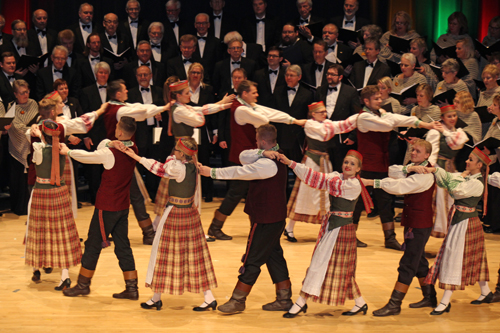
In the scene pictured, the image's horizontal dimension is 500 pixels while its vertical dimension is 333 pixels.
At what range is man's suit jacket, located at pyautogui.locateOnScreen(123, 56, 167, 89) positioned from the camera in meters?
6.74

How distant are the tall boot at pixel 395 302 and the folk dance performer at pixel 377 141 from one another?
1490 millimetres

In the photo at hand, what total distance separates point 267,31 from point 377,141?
2741 mm

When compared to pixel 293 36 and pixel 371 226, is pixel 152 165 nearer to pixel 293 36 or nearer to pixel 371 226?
pixel 371 226

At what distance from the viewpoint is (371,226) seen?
619 cm

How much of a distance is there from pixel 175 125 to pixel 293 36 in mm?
2513

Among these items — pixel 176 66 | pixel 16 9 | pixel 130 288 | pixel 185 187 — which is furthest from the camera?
pixel 16 9

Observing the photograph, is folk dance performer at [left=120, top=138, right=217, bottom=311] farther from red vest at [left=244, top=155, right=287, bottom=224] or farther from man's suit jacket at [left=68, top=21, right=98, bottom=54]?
man's suit jacket at [left=68, top=21, right=98, bottom=54]

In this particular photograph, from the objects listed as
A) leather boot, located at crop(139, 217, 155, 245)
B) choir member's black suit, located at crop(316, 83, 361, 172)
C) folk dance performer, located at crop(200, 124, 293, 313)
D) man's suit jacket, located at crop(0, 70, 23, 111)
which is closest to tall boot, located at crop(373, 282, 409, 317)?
folk dance performer, located at crop(200, 124, 293, 313)

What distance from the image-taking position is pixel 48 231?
13.8 ft

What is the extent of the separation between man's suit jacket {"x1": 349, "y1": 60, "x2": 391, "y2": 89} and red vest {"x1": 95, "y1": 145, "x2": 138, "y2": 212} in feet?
10.6

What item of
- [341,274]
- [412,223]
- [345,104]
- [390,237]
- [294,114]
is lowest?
[390,237]

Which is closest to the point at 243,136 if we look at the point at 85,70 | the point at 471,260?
the point at 471,260

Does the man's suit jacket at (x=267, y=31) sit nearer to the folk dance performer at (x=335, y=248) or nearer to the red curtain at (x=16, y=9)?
the red curtain at (x=16, y=9)

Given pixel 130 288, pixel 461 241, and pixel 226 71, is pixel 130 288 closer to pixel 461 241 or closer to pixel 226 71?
pixel 461 241
